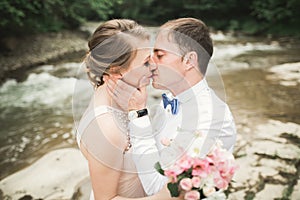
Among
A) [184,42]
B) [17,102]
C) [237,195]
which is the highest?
[184,42]

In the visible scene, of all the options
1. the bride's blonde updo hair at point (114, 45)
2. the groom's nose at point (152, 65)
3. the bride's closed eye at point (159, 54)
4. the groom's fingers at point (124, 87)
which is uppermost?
the bride's blonde updo hair at point (114, 45)

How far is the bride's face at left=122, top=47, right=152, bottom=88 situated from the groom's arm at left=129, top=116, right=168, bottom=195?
18 cm

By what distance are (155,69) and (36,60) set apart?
24.0 ft

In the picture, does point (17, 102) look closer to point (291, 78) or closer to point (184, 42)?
point (291, 78)

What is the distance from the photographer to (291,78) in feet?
19.9

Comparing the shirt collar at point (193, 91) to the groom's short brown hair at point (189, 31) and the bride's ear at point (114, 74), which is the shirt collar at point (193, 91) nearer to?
the groom's short brown hair at point (189, 31)

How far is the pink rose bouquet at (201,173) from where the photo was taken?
135cm

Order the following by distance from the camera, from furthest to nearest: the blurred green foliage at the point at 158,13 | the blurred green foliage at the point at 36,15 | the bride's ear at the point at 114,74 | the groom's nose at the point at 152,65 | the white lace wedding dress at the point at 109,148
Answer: the blurred green foliage at the point at 158,13 → the blurred green foliage at the point at 36,15 → the groom's nose at the point at 152,65 → the bride's ear at the point at 114,74 → the white lace wedding dress at the point at 109,148

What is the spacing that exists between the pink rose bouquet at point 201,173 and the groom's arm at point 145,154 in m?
0.23

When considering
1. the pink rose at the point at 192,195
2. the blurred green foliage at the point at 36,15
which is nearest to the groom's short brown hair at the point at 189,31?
the pink rose at the point at 192,195

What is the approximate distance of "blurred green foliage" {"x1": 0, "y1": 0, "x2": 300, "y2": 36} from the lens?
8.94 meters

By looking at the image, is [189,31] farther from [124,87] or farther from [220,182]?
[220,182]

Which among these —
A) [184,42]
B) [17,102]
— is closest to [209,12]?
[17,102]

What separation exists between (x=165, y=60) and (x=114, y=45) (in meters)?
0.37
